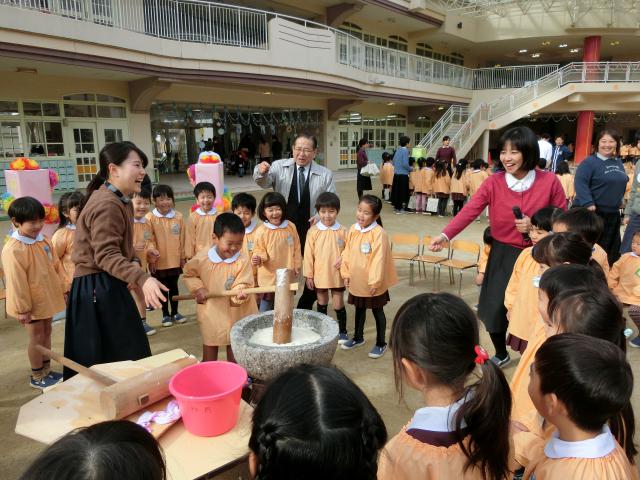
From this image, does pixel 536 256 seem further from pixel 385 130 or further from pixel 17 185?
pixel 385 130

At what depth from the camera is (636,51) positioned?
821 inches

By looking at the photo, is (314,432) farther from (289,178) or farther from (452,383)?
(289,178)

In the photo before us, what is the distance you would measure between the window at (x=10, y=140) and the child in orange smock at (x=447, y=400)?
38.6 ft

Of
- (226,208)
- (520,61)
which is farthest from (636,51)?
(226,208)

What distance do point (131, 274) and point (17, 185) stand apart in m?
3.17

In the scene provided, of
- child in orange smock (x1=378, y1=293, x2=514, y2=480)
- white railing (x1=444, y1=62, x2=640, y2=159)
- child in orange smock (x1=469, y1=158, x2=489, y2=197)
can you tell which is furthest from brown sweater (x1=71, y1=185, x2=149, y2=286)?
white railing (x1=444, y1=62, x2=640, y2=159)

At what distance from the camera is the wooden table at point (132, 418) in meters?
1.45

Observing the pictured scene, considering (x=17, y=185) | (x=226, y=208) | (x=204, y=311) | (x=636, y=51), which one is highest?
(x=636, y=51)

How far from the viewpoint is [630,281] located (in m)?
3.78

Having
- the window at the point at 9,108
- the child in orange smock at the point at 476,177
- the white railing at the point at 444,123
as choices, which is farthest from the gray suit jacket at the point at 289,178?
the white railing at the point at 444,123

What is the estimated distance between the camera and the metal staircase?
1636cm

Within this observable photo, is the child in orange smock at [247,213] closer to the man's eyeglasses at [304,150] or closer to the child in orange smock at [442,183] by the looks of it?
the man's eyeglasses at [304,150]

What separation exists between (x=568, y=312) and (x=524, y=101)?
1792 cm

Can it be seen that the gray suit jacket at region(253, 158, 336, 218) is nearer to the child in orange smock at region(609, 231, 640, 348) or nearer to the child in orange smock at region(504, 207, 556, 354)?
the child in orange smock at region(504, 207, 556, 354)
